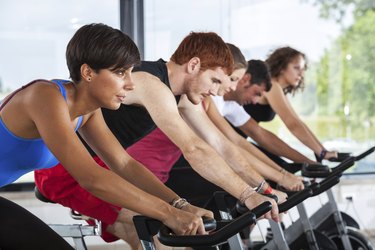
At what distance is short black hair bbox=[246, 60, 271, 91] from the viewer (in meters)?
4.30

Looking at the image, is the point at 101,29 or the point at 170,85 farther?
the point at 170,85

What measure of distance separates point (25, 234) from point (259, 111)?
2.94m

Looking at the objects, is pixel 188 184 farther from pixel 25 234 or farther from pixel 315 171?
pixel 25 234

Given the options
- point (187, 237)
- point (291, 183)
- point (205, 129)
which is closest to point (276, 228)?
point (291, 183)

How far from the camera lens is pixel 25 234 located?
2.21 m

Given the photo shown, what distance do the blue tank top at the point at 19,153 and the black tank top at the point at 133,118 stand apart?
25.8 inches

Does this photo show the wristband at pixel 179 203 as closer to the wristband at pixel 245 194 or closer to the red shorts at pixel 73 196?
the wristband at pixel 245 194

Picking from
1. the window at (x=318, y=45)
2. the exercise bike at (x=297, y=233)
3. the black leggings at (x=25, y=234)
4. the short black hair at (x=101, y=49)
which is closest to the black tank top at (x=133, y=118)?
the exercise bike at (x=297, y=233)

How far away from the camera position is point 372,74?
20.4ft

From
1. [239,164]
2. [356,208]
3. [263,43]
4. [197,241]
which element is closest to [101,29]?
[197,241]

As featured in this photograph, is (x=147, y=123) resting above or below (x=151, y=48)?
above

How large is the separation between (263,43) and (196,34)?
9.50 ft

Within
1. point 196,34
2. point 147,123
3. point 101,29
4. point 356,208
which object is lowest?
point 356,208

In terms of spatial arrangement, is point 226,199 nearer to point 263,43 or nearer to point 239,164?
point 239,164
